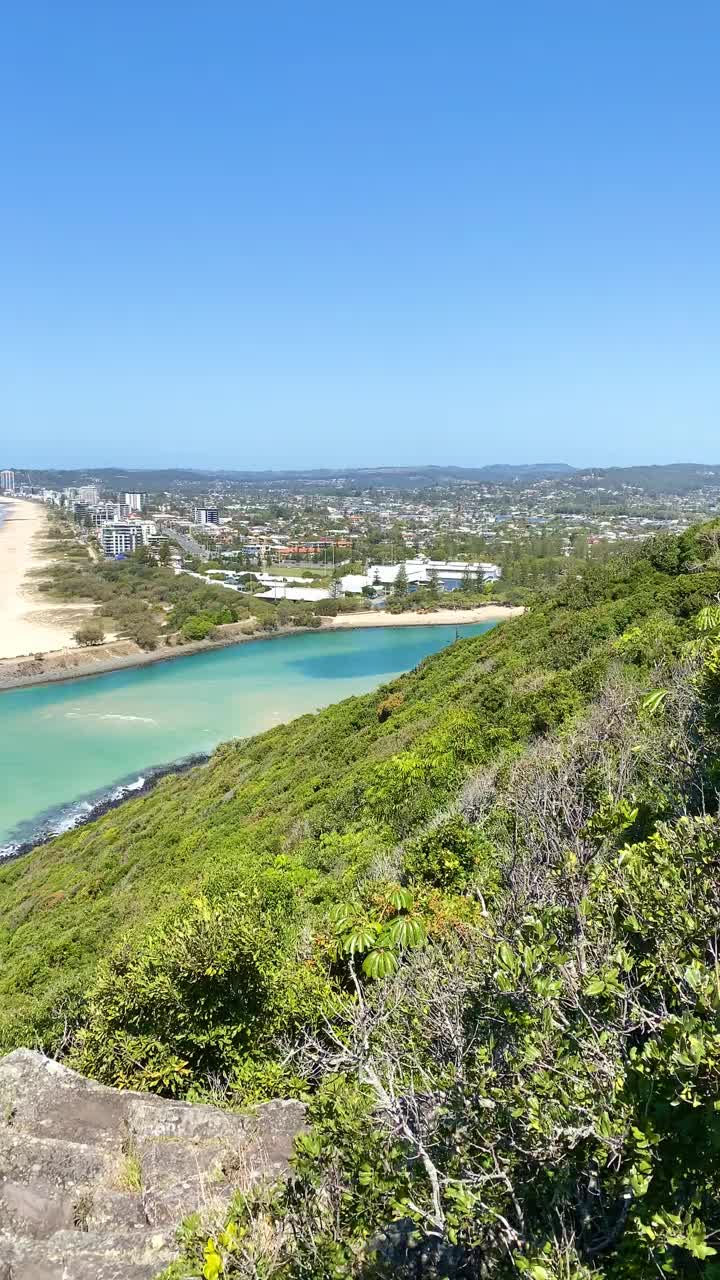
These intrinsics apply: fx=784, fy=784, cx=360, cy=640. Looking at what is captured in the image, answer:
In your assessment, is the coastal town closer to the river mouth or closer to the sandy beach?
the sandy beach

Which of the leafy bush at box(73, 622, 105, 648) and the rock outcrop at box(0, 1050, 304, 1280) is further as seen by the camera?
the leafy bush at box(73, 622, 105, 648)

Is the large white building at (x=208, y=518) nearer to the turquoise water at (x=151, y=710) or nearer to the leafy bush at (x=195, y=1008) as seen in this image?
the turquoise water at (x=151, y=710)

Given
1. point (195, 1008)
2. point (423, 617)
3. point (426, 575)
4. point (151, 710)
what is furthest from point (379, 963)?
point (426, 575)

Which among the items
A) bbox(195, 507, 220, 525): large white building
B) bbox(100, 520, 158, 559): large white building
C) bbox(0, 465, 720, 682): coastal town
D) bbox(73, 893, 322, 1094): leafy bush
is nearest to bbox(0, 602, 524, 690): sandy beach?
bbox(0, 465, 720, 682): coastal town

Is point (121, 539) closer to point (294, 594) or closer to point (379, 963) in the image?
point (294, 594)

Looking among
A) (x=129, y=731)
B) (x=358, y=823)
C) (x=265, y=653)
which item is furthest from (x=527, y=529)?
(x=358, y=823)

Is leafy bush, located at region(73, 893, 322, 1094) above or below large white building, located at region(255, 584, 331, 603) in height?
above

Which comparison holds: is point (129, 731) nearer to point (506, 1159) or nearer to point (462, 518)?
point (506, 1159)

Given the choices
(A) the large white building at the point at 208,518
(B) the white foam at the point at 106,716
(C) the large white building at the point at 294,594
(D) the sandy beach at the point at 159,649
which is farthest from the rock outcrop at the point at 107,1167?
(A) the large white building at the point at 208,518
